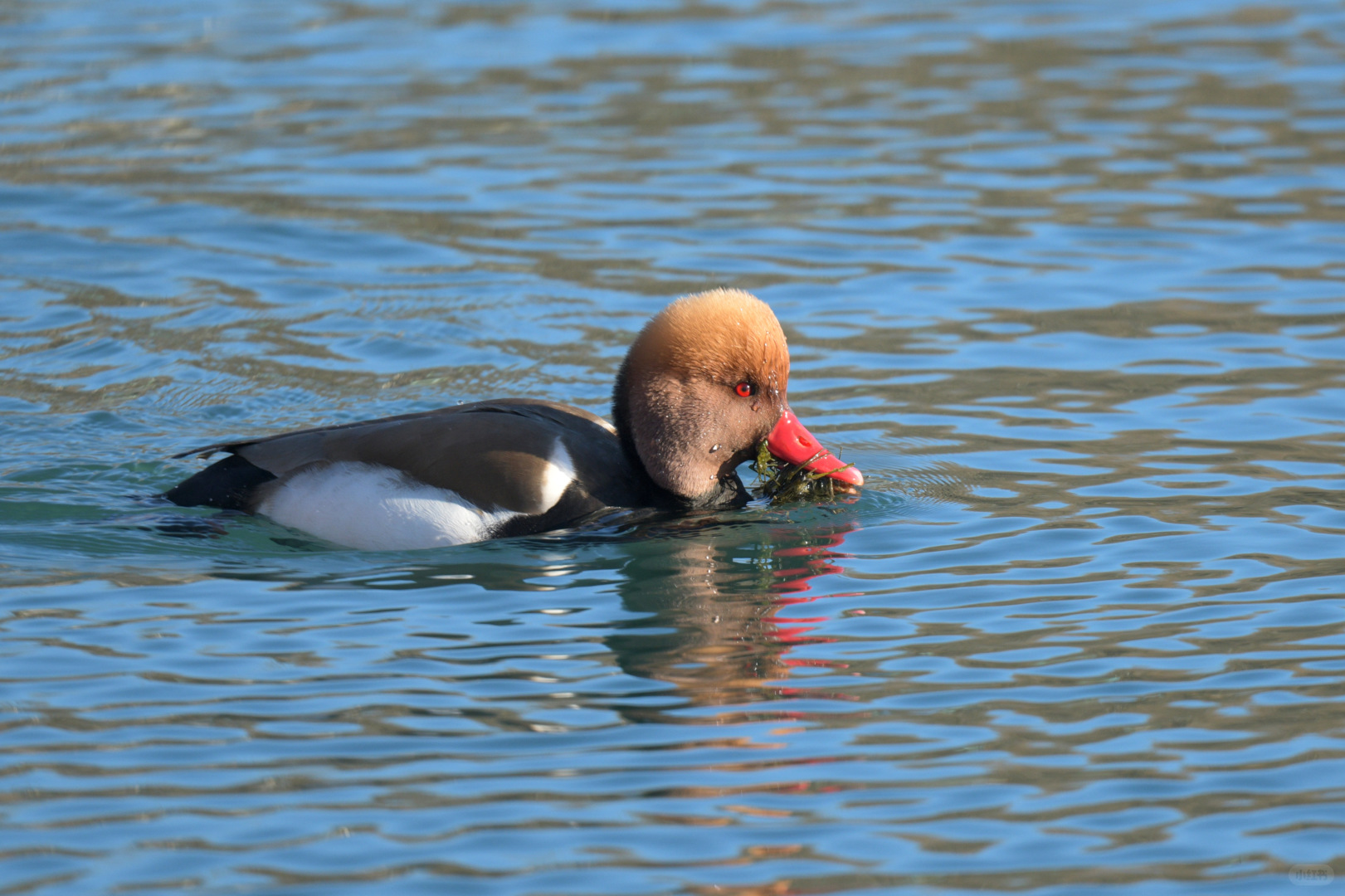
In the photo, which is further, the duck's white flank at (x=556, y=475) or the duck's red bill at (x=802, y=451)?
the duck's red bill at (x=802, y=451)

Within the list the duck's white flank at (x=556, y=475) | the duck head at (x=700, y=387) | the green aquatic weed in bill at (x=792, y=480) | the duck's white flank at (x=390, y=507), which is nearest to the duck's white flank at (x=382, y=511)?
the duck's white flank at (x=390, y=507)

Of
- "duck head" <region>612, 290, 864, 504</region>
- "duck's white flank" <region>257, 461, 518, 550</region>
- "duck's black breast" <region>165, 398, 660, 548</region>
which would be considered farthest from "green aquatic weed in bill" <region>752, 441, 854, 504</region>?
"duck's white flank" <region>257, 461, 518, 550</region>

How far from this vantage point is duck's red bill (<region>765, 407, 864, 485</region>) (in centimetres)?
770

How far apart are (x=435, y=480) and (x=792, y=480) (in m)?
1.71

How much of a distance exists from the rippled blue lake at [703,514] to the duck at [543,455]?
0.15m

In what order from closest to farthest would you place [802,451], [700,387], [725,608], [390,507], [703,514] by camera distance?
[725,608], [390,507], [700,387], [703,514], [802,451]

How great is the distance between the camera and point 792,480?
784cm

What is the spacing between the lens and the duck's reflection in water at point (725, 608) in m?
5.94

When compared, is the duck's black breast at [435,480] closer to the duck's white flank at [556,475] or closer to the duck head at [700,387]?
the duck's white flank at [556,475]

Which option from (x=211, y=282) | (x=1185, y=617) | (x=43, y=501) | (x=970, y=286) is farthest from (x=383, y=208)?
(x=1185, y=617)

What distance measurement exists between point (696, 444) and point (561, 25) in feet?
41.1

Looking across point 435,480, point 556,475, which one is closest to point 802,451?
point 556,475

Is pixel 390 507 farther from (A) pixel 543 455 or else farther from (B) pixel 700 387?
(B) pixel 700 387

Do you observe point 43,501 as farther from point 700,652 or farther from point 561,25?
point 561,25
